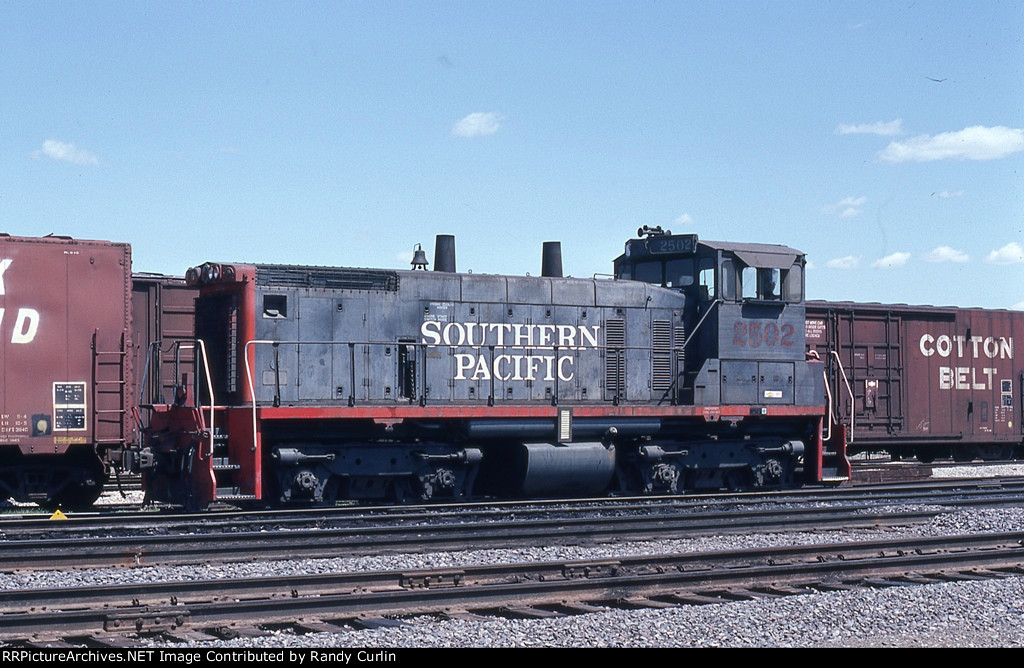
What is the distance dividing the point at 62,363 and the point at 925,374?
1591cm

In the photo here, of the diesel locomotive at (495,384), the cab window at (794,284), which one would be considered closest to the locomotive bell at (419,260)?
the diesel locomotive at (495,384)

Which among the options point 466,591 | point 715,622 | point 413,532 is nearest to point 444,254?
point 413,532

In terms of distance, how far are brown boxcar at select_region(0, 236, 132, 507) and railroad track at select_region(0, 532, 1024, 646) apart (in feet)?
23.6

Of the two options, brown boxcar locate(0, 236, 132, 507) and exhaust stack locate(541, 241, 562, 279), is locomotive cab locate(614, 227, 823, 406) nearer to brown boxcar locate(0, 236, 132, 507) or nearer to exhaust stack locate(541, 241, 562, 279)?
exhaust stack locate(541, 241, 562, 279)

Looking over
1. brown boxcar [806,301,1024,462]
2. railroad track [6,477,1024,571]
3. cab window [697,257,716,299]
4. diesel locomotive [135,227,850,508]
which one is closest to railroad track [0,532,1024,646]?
railroad track [6,477,1024,571]

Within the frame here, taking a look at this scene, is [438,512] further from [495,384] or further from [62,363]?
[62,363]

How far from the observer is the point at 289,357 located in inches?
561

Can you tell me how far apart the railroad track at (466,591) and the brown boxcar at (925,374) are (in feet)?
38.0

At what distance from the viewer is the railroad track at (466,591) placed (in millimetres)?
7137

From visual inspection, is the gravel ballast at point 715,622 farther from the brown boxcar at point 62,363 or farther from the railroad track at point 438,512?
the brown boxcar at point 62,363

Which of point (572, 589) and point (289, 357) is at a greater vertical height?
point (289, 357)
